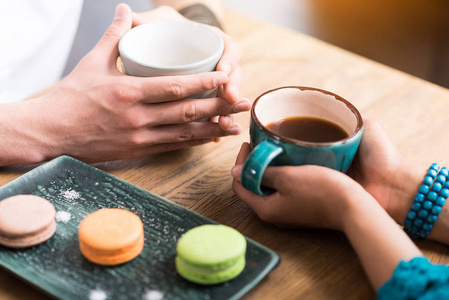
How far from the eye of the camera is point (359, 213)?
0.65 m

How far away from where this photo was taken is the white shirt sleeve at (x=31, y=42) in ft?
3.72

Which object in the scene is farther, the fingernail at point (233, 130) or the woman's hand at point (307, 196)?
the fingernail at point (233, 130)

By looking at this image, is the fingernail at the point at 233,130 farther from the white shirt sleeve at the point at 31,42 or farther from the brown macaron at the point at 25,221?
the white shirt sleeve at the point at 31,42

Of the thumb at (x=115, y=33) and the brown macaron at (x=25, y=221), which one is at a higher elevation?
the thumb at (x=115, y=33)

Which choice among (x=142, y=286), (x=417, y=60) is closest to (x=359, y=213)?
(x=142, y=286)

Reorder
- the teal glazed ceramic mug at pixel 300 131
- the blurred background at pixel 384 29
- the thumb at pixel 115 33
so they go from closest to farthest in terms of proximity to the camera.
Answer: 1. the teal glazed ceramic mug at pixel 300 131
2. the thumb at pixel 115 33
3. the blurred background at pixel 384 29

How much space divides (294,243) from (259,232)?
0.18ft

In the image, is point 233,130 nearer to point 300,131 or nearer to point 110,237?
point 300,131

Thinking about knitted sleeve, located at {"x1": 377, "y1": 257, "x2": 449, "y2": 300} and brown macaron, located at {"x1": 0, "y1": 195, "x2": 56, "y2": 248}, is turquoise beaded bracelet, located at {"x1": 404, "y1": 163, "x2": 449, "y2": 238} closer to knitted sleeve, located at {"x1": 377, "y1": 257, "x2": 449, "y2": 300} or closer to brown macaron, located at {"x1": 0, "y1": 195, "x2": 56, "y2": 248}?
knitted sleeve, located at {"x1": 377, "y1": 257, "x2": 449, "y2": 300}

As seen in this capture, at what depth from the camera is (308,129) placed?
0.77m

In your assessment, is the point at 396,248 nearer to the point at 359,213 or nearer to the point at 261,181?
the point at 359,213

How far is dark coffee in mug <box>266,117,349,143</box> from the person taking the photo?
75 cm

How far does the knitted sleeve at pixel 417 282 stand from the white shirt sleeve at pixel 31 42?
952 millimetres

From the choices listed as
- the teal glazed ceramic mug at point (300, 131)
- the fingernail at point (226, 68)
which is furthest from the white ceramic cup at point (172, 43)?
A: the teal glazed ceramic mug at point (300, 131)
